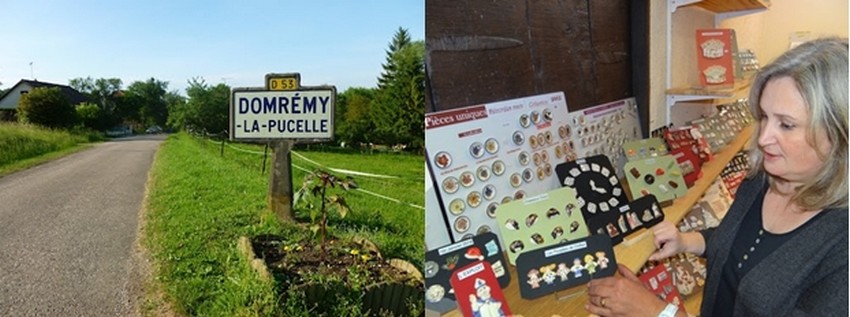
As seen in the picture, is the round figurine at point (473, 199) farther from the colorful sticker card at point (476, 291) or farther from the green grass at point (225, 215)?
the green grass at point (225, 215)

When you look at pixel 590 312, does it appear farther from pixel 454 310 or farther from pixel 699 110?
pixel 699 110

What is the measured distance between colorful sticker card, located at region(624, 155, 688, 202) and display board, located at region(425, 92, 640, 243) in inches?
6.2

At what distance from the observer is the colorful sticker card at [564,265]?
1.06 metres

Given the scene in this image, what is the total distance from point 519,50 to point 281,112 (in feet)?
1.50

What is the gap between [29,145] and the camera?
1.23 metres

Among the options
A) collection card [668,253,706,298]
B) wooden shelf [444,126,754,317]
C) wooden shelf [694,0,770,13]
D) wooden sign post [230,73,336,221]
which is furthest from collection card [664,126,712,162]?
wooden sign post [230,73,336,221]

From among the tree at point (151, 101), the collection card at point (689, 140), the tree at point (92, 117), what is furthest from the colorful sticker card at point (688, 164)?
the tree at point (92, 117)

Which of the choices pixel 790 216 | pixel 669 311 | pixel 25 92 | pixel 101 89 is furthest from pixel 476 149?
pixel 25 92

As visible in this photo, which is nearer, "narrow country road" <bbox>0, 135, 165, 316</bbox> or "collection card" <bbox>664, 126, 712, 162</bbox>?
"narrow country road" <bbox>0, 135, 165, 316</bbox>

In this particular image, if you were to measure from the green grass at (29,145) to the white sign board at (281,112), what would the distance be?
0.33 meters

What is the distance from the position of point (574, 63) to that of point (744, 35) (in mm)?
939

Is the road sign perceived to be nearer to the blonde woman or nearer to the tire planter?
the tire planter

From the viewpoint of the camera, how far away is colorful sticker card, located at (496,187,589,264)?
3.46ft

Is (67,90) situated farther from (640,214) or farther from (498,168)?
(640,214)
